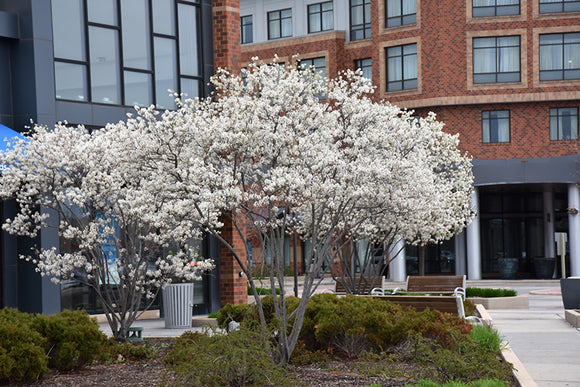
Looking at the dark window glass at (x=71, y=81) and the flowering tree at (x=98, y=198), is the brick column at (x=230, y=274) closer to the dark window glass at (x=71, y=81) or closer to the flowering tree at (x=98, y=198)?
the dark window glass at (x=71, y=81)

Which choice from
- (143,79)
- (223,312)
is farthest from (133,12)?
(223,312)

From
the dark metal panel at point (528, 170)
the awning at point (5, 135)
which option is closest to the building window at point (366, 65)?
the dark metal panel at point (528, 170)

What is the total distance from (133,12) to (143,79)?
1649 millimetres

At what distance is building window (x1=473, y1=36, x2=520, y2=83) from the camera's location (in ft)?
138

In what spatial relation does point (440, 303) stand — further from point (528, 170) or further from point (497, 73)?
point (497, 73)

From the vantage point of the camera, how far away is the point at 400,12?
43844 mm

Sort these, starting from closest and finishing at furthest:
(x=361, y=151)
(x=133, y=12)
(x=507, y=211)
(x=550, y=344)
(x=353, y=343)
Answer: (x=353, y=343) → (x=361, y=151) → (x=550, y=344) → (x=133, y=12) → (x=507, y=211)

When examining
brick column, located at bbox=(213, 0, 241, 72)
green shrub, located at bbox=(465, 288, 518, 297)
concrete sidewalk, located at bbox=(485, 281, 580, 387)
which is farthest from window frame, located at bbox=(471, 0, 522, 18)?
brick column, located at bbox=(213, 0, 241, 72)

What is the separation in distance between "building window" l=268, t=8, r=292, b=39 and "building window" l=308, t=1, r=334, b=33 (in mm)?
1386

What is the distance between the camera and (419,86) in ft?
140

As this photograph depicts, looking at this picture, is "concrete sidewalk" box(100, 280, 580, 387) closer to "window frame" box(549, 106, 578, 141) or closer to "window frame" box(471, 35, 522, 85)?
"window frame" box(549, 106, 578, 141)

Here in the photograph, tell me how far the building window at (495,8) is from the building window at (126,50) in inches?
964

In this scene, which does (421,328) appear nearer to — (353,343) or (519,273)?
(353,343)

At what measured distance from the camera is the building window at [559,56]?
41.9 meters
